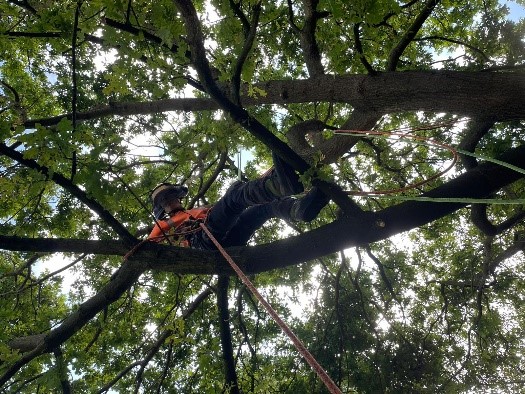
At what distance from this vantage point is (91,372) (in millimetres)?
6027

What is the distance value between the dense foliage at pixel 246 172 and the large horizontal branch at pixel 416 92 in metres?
0.01

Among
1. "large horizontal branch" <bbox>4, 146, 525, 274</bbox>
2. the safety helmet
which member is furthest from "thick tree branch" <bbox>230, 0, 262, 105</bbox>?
the safety helmet

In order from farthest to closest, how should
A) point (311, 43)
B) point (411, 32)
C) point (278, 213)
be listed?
1. point (311, 43)
2. point (278, 213)
3. point (411, 32)

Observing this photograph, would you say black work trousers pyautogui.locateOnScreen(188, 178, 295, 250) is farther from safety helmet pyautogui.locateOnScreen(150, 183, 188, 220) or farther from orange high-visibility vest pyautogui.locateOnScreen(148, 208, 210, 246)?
safety helmet pyautogui.locateOnScreen(150, 183, 188, 220)

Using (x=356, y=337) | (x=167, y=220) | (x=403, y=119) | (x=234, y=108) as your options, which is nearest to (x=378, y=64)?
(x=403, y=119)

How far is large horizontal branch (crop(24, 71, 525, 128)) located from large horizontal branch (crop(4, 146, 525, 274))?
1.59 ft

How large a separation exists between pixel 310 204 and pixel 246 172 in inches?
204

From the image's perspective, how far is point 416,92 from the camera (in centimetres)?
337

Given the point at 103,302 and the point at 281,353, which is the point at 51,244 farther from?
the point at 281,353

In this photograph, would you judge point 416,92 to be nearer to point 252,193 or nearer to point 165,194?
point 252,193

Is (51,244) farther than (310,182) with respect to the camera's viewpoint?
Yes

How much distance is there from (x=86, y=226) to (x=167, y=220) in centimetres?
281

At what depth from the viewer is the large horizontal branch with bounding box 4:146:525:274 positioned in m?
3.11

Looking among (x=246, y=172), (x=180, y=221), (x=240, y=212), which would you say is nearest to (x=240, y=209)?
(x=240, y=212)
